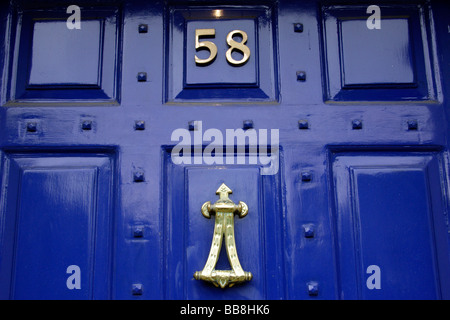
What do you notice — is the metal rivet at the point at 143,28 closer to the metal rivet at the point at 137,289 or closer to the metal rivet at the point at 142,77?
the metal rivet at the point at 142,77

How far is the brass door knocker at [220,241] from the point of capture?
148 cm

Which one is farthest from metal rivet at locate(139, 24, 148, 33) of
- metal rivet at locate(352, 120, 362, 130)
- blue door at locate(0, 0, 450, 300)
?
metal rivet at locate(352, 120, 362, 130)

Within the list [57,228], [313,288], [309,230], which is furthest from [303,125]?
[57,228]

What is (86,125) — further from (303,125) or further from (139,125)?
(303,125)

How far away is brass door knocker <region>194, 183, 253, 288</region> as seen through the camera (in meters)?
1.48

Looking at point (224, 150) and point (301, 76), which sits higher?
point (301, 76)

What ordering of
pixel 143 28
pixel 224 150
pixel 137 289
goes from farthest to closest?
pixel 143 28
pixel 224 150
pixel 137 289

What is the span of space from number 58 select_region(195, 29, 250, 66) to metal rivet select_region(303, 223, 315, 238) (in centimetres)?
46

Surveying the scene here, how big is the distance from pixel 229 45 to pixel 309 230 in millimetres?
536

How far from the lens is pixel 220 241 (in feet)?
4.92

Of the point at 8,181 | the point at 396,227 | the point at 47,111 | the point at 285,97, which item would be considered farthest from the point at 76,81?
the point at 396,227

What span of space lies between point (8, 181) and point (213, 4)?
72 cm

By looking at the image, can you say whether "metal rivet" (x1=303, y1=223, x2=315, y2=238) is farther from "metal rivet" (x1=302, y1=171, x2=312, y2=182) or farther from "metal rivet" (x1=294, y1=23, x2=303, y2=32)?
"metal rivet" (x1=294, y1=23, x2=303, y2=32)
